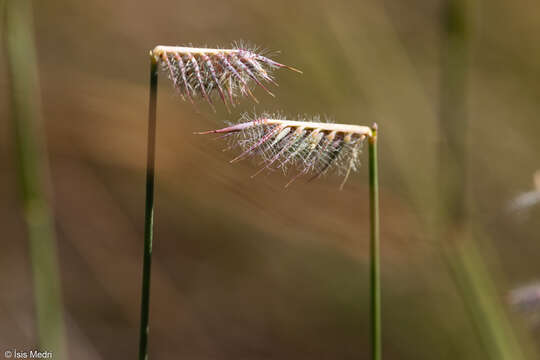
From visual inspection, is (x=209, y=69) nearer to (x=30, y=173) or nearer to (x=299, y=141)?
(x=299, y=141)

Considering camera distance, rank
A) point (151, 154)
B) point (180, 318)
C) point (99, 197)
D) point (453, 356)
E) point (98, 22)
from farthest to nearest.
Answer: point (98, 22), point (99, 197), point (180, 318), point (453, 356), point (151, 154)

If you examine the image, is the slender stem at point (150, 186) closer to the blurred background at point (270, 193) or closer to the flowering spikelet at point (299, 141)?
the flowering spikelet at point (299, 141)

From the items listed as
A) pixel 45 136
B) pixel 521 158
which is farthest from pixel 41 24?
pixel 521 158

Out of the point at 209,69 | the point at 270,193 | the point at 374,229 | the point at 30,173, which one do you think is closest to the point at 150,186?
the point at 209,69

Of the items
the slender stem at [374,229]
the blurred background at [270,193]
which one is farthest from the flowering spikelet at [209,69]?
the blurred background at [270,193]

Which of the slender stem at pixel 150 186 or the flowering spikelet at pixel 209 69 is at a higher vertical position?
the flowering spikelet at pixel 209 69

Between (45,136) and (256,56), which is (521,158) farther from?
(256,56)

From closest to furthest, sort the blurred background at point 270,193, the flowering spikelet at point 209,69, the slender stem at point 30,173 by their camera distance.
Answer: the flowering spikelet at point 209,69, the slender stem at point 30,173, the blurred background at point 270,193
